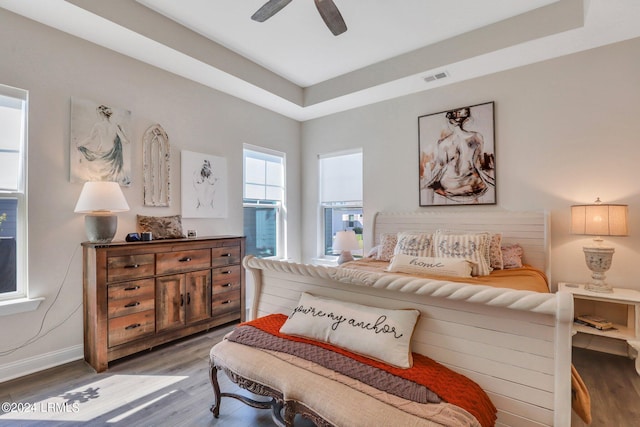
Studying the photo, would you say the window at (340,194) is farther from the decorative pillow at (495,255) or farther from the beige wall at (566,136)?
the decorative pillow at (495,255)

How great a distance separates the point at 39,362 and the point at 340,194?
3669 millimetres

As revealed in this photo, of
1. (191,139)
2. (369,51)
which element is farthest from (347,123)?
(191,139)

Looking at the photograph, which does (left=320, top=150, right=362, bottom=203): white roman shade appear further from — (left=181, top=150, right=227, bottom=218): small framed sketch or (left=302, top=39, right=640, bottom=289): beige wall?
(left=181, top=150, right=227, bottom=218): small framed sketch

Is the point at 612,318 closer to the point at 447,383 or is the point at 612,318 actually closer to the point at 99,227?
the point at 447,383

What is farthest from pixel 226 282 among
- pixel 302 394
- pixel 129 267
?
pixel 302 394

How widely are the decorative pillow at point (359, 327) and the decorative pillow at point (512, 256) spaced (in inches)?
72.6

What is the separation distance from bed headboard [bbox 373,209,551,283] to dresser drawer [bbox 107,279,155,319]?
2.70 meters

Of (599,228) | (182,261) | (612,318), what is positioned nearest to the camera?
(599,228)

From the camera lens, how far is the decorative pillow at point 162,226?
9.92 ft

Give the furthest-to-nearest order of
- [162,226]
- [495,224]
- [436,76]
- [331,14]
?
1. [436,76]
2. [495,224]
3. [162,226]
4. [331,14]

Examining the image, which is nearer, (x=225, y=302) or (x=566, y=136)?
(x=566, y=136)

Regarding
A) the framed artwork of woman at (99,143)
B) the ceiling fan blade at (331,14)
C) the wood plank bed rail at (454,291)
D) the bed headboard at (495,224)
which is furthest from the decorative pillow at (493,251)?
the framed artwork of woman at (99,143)

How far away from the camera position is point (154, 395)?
6.83ft

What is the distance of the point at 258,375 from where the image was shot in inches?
61.0
